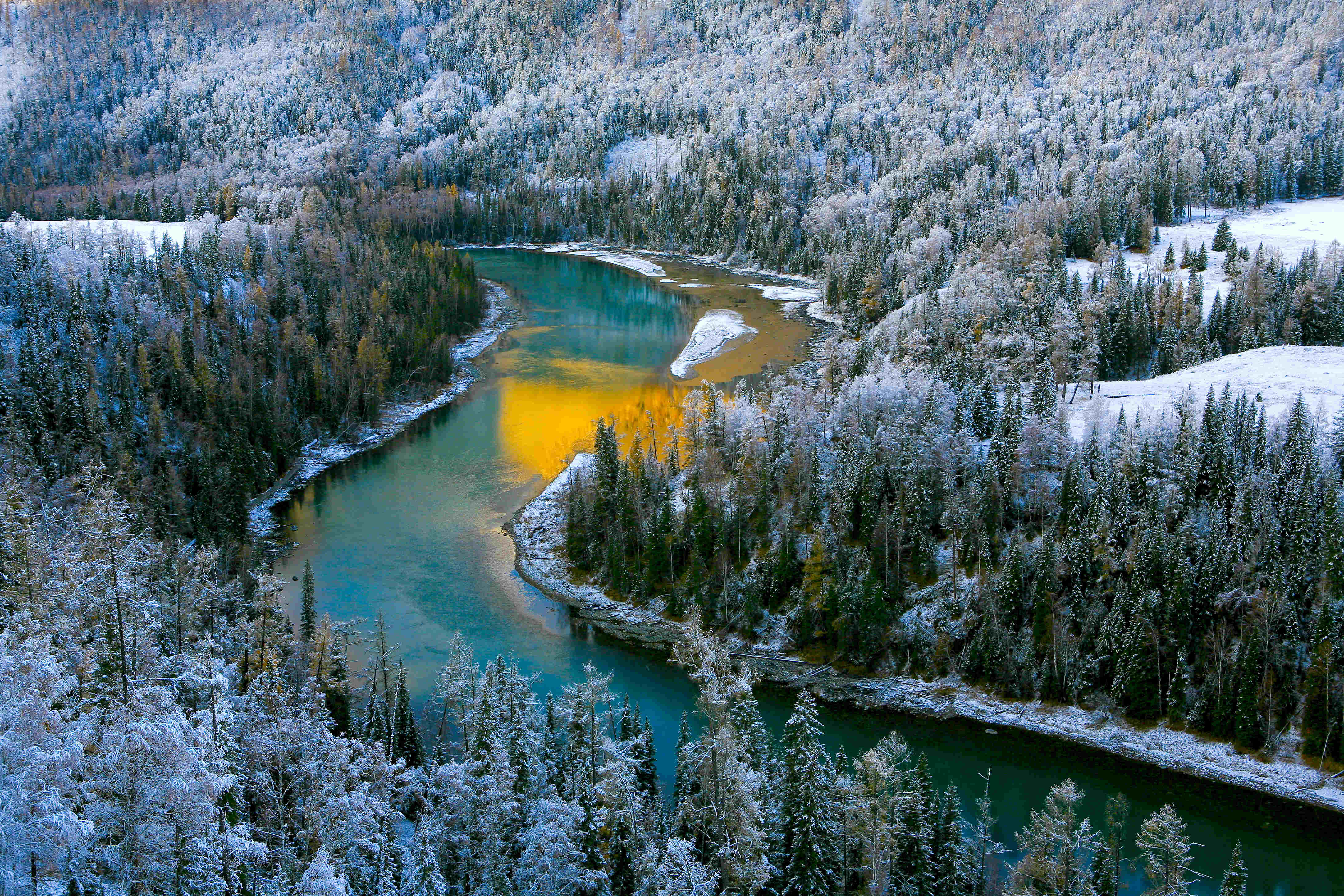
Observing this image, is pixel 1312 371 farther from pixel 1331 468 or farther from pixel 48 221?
pixel 48 221

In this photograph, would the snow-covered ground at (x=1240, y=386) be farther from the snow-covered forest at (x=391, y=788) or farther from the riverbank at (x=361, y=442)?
the riverbank at (x=361, y=442)

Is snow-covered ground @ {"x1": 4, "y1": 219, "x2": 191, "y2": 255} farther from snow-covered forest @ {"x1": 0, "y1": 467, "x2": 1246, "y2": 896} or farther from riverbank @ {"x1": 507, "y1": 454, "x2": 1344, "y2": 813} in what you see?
snow-covered forest @ {"x1": 0, "y1": 467, "x2": 1246, "y2": 896}

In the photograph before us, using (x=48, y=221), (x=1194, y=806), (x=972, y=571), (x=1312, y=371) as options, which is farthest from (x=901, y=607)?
(x=48, y=221)

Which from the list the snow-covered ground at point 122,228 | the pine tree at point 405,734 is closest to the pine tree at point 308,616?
the pine tree at point 405,734

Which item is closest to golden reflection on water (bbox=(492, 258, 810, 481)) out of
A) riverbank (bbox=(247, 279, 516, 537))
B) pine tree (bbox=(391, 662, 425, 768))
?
riverbank (bbox=(247, 279, 516, 537))

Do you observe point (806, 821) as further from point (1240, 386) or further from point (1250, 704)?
point (1240, 386)

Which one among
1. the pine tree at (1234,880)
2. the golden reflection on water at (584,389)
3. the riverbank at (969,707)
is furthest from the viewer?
the golden reflection on water at (584,389)
